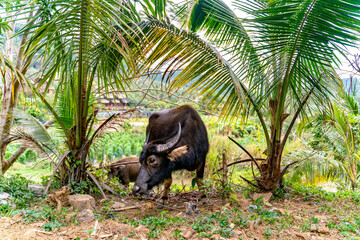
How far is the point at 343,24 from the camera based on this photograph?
357 centimetres

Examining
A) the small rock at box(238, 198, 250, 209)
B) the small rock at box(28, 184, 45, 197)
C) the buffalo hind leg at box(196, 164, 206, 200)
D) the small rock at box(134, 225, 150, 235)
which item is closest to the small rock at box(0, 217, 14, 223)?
the small rock at box(28, 184, 45, 197)

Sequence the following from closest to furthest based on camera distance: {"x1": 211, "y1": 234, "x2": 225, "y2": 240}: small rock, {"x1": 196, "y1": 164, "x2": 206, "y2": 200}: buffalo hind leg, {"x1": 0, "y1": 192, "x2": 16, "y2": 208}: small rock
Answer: {"x1": 211, "y1": 234, "x2": 225, "y2": 240}: small rock, {"x1": 0, "y1": 192, "x2": 16, "y2": 208}: small rock, {"x1": 196, "y1": 164, "x2": 206, "y2": 200}: buffalo hind leg

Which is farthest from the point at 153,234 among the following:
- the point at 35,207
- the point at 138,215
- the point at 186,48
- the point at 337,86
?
the point at 337,86

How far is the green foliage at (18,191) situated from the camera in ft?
12.2

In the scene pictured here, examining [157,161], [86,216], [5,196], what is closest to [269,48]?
[157,161]

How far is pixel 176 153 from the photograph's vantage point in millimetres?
4230

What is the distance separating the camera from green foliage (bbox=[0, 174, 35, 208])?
3730mm

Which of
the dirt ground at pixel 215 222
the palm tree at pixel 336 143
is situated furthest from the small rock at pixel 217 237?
the palm tree at pixel 336 143

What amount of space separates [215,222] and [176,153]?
123 cm

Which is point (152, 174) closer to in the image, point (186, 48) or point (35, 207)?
point (35, 207)

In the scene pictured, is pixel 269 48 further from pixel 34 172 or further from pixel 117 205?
pixel 34 172

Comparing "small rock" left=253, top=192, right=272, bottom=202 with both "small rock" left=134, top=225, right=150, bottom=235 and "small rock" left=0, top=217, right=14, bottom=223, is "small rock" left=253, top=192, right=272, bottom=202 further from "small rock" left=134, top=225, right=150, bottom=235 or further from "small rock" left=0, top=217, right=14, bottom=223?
"small rock" left=0, top=217, right=14, bottom=223

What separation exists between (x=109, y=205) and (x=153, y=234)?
1.27m

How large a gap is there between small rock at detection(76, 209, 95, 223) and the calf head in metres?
0.84
